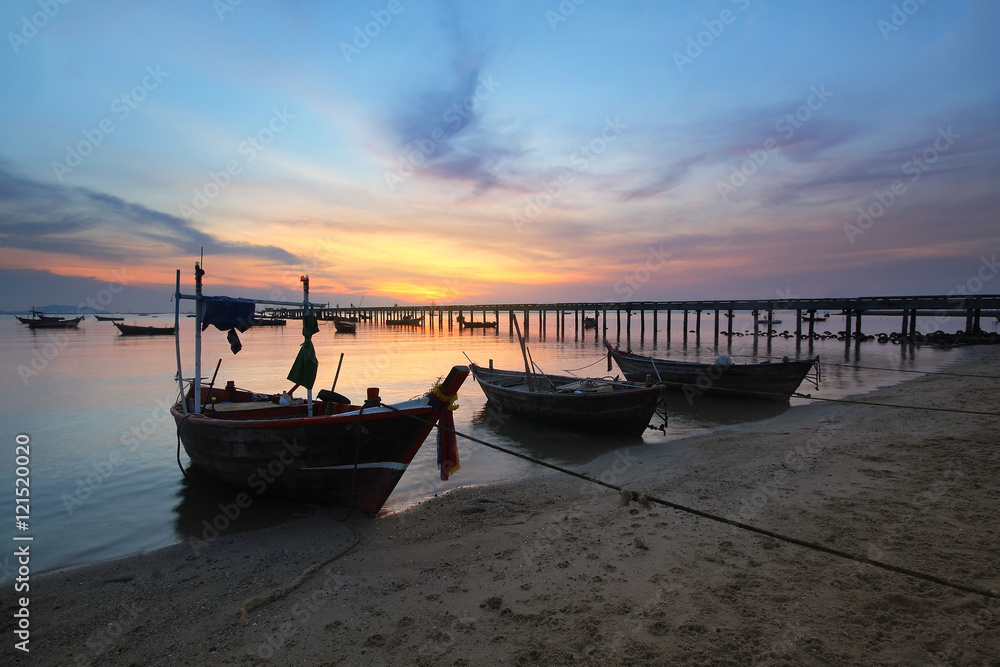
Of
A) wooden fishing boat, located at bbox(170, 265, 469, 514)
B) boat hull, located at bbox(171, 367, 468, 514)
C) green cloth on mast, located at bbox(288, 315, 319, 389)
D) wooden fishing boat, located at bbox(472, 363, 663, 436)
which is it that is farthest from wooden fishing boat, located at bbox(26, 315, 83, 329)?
green cloth on mast, located at bbox(288, 315, 319, 389)

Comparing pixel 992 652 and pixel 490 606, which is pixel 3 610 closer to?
pixel 490 606

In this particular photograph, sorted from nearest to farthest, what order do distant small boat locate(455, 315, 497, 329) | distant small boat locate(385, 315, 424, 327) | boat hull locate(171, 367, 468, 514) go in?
1. boat hull locate(171, 367, 468, 514)
2. distant small boat locate(455, 315, 497, 329)
3. distant small boat locate(385, 315, 424, 327)

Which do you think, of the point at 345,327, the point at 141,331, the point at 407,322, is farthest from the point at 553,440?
the point at 407,322

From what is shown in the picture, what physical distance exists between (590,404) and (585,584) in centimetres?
758

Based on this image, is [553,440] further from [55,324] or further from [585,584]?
[55,324]

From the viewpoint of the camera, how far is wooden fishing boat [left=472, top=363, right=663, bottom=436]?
1141 centimetres

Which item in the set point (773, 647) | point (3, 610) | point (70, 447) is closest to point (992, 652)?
point (773, 647)

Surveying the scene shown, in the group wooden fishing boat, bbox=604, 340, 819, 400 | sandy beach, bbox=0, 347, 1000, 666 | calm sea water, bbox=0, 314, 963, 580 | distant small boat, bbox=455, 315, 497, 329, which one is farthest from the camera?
distant small boat, bbox=455, 315, 497, 329

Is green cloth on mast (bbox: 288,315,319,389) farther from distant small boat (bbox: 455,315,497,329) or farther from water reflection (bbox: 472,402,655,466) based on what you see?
distant small boat (bbox: 455,315,497,329)

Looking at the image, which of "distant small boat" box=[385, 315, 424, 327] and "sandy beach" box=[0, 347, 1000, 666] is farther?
"distant small boat" box=[385, 315, 424, 327]

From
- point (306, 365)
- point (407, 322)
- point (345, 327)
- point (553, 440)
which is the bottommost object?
point (553, 440)

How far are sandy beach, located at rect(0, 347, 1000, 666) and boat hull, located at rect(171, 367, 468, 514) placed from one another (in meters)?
0.51

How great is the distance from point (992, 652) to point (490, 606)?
3468 mm

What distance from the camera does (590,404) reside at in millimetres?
11758
